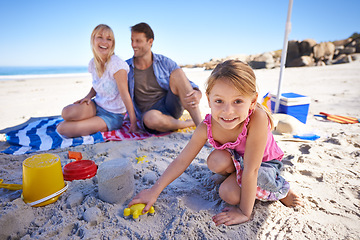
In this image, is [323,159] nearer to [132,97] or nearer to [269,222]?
[269,222]

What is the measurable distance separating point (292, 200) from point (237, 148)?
1.66 feet

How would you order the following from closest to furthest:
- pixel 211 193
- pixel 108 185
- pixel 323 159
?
pixel 108 185 → pixel 211 193 → pixel 323 159

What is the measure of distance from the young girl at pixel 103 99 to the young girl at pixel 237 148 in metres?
1.58

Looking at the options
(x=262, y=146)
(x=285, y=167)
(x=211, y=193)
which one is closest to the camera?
(x=262, y=146)

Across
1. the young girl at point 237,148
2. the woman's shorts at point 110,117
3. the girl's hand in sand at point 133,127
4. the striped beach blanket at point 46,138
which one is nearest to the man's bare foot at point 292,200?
the young girl at point 237,148

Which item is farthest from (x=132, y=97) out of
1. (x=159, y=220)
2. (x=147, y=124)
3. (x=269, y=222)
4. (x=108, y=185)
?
(x=269, y=222)

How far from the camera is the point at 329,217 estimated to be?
1406 millimetres

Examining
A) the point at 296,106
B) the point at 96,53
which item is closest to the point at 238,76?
the point at 96,53

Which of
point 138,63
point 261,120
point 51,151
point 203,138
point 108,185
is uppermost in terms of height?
point 138,63

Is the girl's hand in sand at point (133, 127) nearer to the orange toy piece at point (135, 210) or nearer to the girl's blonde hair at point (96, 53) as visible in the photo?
the girl's blonde hair at point (96, 53)

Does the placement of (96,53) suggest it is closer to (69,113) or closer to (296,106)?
(69,113)

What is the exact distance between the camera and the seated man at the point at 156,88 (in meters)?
2.80

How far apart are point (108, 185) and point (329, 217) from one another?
139 cm

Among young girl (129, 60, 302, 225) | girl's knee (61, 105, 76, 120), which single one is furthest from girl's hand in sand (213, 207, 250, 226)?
girl's knee (61, 105, 76, 120)
